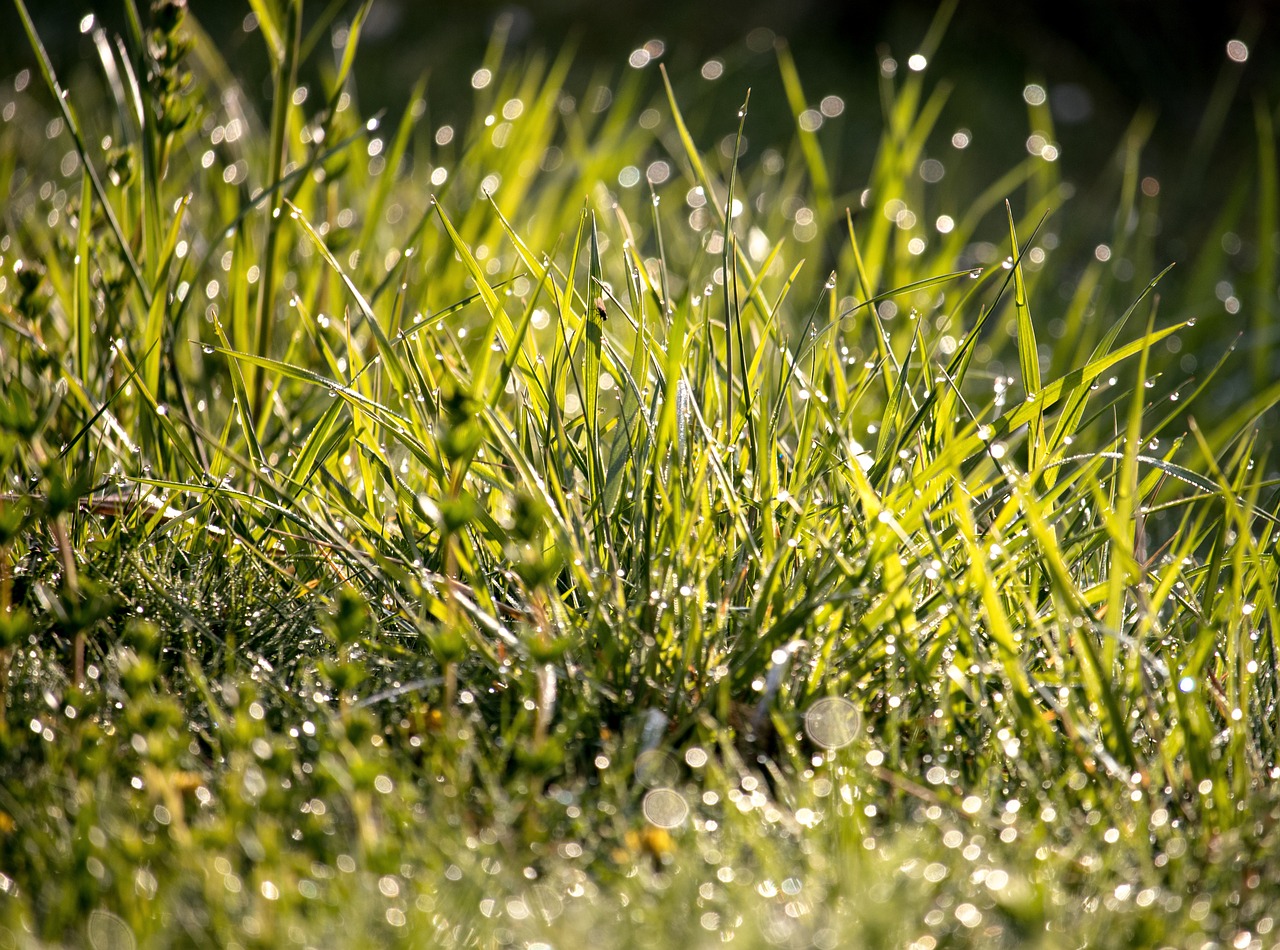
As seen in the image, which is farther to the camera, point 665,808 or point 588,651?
point 588,651

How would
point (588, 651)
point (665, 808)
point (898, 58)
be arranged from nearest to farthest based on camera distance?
1. point (665, 808)
2. point (588, 651)
3. point (898, 58)

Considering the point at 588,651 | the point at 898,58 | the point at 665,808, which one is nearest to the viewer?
the point at 665,808

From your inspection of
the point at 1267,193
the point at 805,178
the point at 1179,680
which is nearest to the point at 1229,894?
the point at 1179,680

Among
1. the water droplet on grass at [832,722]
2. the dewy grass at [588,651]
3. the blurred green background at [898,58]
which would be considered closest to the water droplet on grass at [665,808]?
the dewy grass at [588,651]

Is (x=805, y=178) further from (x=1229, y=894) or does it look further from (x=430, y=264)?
(x=1229, y=894)

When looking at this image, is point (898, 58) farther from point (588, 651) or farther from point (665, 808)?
point (665, 808)

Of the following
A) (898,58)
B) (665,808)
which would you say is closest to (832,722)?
(665,808)

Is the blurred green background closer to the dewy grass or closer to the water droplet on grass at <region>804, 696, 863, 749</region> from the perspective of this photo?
the dewy grass

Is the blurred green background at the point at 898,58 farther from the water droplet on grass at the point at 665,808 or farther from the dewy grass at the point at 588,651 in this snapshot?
the water droplet on grass at the point at 665,808

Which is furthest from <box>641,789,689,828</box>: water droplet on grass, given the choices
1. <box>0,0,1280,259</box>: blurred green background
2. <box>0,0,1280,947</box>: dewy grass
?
<box>0,0,1280,259</box>: blurred green background
